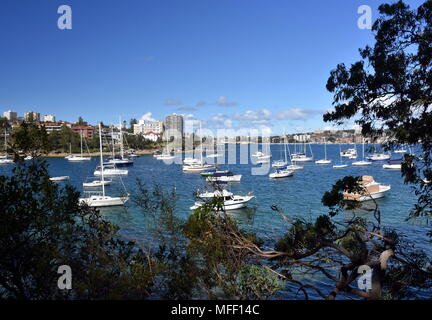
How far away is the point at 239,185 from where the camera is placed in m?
45.8

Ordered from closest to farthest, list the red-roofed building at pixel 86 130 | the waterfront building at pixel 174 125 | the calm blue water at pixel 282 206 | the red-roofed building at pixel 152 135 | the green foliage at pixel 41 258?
1. the green foliage at pixel 41 258
2. the calm blue water at pixel 282 206
3. the red-roofed building at pixel 86 130
4. the waterfront building at pixel 174 125
5. the red-roofed building at pixel 152 135

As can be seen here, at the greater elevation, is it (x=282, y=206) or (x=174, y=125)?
(x=174, y=125)

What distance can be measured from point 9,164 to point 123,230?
229 ft

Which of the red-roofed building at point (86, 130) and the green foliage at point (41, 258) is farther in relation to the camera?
the red-roofed building at point (86, 130)

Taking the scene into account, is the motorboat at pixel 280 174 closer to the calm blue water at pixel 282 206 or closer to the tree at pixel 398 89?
the calm blue water at pixel 282 206

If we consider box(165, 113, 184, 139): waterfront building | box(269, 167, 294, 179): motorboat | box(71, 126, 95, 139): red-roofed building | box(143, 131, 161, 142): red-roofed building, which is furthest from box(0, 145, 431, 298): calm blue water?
box(143, 131, 161, 142): red-roofed building

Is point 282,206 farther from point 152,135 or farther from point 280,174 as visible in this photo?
point 152,135

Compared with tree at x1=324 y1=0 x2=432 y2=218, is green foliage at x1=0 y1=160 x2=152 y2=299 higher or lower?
lower

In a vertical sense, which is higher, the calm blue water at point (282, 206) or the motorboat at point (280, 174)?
the motorboat at point (280, 174)

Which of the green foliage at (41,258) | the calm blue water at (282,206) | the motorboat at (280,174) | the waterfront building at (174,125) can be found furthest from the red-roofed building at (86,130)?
the green foliage at (41,258)

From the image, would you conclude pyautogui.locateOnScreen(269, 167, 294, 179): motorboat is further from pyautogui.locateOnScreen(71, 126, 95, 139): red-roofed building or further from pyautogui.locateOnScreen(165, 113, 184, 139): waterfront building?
pyautogui.locateOnScreen(165, 113, 184, 139): waterfront building

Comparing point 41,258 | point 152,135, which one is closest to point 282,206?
point 41,258

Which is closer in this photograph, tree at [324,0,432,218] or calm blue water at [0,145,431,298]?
tree at [324,0,432,218]

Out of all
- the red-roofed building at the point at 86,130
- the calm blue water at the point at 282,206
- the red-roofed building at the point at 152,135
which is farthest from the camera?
the red-roofed building at the point at 152,135
